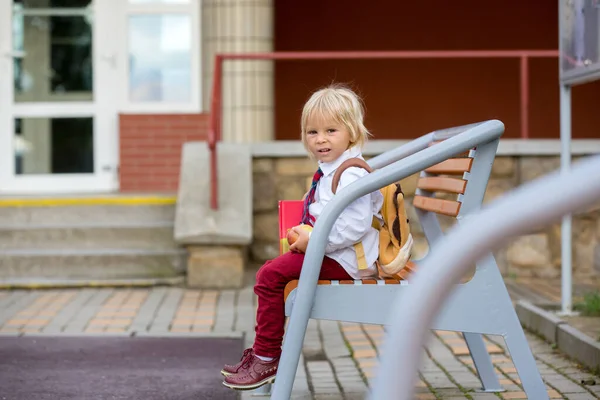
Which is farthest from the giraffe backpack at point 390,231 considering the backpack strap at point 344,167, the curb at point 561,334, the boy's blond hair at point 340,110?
the curb at point 561,334

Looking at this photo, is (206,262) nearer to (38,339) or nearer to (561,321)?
(38,339)

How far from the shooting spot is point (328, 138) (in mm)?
3254

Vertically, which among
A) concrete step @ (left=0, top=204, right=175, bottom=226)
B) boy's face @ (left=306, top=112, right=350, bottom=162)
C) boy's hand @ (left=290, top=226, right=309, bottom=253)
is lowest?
concrete step @ (left=0, top=204, right=175, bottom=226)

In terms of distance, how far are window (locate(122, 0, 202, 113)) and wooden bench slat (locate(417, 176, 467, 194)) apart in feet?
17.0

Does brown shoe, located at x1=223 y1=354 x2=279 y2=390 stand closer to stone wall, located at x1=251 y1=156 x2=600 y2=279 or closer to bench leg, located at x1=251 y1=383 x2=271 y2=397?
bench leg, located at x1=251 y1=383 x2=271 y2=397

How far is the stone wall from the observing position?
282 inches

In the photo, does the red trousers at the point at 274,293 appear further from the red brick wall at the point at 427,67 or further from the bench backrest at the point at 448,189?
the red brick wall at the point at 427,67

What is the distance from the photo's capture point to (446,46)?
11.0m

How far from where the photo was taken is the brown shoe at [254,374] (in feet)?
10.4

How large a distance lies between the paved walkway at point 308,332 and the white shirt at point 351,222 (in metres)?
0.79

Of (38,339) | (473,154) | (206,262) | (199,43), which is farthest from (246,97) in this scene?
(473,154)

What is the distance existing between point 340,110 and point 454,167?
0.52 metres

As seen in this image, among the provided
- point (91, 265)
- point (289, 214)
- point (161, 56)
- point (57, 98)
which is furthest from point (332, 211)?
point (57, 98)

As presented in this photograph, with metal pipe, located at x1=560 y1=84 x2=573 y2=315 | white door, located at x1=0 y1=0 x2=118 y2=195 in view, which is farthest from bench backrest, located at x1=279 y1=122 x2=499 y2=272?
white door, located at x1=0 y1=0 x2=118 y2=195
